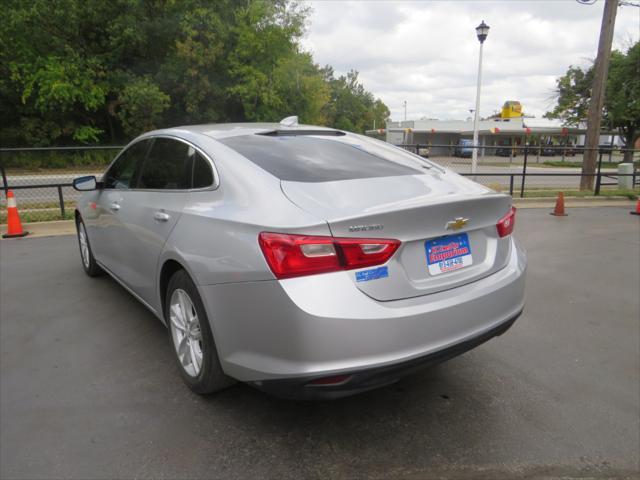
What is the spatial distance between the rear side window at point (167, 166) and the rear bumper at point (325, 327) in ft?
3.20

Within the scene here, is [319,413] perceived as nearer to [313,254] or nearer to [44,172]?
Result: [313,254]

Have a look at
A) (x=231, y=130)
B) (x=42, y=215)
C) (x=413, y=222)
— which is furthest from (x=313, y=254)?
(x=42, y=215)

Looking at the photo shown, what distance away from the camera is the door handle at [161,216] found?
3063mm

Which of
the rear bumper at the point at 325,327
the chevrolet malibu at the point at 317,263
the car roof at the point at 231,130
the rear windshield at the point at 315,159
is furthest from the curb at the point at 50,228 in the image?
the rear bumper at the point at 325,327

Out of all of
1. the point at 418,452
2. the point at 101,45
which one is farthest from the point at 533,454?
the point at 101,45

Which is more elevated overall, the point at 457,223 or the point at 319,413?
the point at 457,223

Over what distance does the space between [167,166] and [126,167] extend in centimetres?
100

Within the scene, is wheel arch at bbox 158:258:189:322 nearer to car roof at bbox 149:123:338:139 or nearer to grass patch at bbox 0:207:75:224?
car roof at bbox 149:123:338:139

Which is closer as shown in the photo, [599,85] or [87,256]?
[87,256]

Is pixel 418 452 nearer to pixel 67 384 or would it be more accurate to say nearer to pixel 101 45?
pixel 67 384

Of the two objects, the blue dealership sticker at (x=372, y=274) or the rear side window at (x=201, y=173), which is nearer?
the blue dealership sticker at (x=372, y=274)

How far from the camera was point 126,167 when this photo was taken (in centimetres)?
422

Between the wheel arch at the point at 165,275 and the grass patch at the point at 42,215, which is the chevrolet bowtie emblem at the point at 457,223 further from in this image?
the grass patch at the point at 42,215

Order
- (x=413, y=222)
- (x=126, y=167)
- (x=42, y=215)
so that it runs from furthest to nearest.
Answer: (x=42, y=215), (x=126, y=167), (x=413, y=222)
